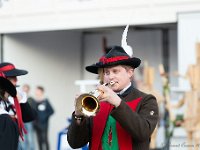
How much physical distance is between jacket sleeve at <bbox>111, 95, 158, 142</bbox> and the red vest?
66 millimetres

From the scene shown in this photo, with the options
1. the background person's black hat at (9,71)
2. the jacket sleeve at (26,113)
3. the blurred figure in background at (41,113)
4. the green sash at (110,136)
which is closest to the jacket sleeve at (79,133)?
the green sash at (110,136)

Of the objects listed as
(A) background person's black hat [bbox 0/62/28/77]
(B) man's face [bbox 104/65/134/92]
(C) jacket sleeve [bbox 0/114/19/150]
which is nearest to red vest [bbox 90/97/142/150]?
(B) man's face [bbox 104/65/134/92]

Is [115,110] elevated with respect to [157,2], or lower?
lower

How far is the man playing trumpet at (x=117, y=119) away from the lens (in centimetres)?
375

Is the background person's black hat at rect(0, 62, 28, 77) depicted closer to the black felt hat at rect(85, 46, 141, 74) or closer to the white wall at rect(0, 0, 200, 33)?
the black felt hat at rect(85, 46, 141, 74)

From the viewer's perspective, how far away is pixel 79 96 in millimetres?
3660

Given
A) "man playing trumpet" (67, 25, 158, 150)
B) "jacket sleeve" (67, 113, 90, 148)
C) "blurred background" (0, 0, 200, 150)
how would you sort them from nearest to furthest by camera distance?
"man playing trumpet" (67, 25, 158, 150) < "jacket sleeve" (67, 113, 90, 148) < "blurred background" (0, 0, 200, 150)

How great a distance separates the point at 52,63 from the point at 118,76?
12.3 meters

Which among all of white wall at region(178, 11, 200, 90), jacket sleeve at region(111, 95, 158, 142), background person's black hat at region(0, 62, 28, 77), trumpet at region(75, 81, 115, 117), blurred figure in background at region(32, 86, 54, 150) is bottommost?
blurred figure in background at region(32, 86, 54, 150)

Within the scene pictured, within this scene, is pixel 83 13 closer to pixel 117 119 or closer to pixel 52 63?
pixel 52 63

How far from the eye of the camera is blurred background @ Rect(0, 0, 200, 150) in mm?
12102

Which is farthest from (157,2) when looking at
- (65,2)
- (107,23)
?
(65,2)

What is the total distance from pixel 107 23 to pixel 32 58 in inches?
113

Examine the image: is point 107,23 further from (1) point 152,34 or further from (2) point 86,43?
(2) point 86,43
